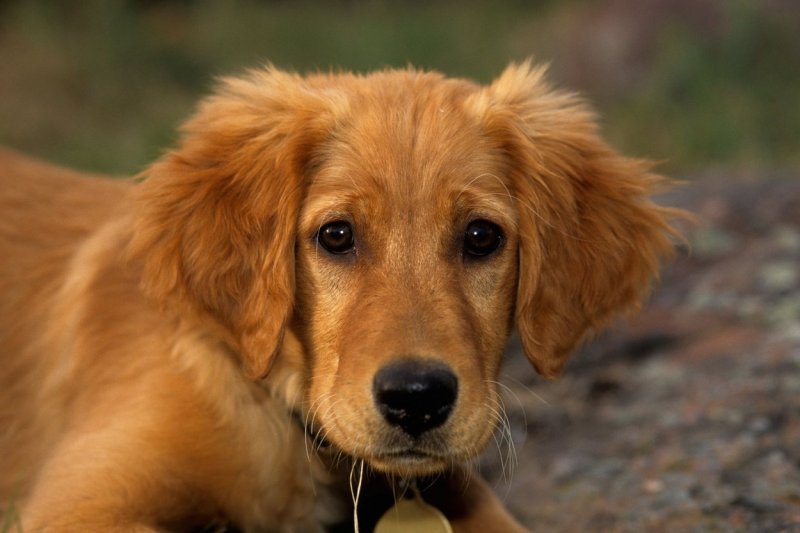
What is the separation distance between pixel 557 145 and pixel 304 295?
912 mm

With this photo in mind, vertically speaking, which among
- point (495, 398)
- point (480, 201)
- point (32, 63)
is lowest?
point (495, 398)

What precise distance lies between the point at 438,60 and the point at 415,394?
7.66 m

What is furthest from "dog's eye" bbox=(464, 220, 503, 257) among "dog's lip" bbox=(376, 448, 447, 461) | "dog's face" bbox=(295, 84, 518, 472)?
"dog's lip" bbox=(376, 448, 447, 461)

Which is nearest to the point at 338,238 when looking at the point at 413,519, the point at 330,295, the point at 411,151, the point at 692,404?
the point at 330,295

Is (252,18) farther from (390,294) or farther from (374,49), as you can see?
(390,294)

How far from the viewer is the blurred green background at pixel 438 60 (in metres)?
8.65

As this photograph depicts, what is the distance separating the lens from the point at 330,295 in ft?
10.5

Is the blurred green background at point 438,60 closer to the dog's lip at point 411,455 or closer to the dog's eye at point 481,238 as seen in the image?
the dog's eye at point 481,238

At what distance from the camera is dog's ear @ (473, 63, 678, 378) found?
3412mm

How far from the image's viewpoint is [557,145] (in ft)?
11.8

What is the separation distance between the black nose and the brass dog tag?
1.75 feet

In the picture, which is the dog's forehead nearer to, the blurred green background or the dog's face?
the dog's face

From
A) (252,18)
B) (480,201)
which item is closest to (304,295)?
(480,201)

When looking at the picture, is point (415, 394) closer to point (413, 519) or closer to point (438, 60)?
point (413, 519)
